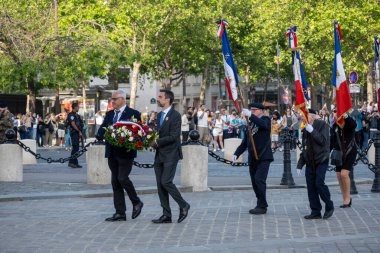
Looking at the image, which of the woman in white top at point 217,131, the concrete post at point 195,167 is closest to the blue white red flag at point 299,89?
the concrete post at point 195,167

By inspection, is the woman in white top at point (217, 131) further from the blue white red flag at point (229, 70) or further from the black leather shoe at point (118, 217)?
the black leather shoe at point (118, 217)

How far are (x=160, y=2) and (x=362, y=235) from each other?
150ft

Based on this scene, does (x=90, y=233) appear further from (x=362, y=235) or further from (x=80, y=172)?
(x=80, y=172)

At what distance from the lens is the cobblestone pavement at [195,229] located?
10438 mm

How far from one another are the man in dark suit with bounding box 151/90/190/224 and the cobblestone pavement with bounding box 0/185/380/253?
0.25 meters

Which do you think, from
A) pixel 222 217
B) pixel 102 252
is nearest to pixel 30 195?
pixel 222 217

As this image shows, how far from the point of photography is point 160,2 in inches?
2208

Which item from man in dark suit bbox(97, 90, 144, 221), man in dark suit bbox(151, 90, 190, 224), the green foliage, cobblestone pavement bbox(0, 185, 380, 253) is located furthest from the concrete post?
the green foliage

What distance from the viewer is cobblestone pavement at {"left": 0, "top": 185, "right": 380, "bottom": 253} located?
10.4m

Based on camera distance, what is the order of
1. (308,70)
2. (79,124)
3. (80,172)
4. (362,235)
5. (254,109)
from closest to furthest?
1. (362,235)
2. (254,109)
3. (80,172)
4. (79,124)
5. (308,70)

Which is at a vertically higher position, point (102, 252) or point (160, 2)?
point (160, 2)

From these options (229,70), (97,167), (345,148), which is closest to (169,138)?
(229,70)

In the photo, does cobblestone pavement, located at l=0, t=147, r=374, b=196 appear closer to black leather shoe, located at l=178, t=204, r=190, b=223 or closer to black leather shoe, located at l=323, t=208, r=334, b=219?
black leather shoe, located at l=178, t=204, r=190, b=223

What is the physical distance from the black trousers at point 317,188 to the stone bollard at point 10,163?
768 centimetres
